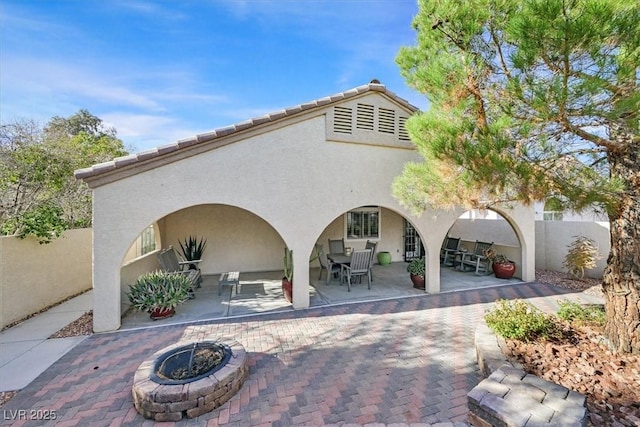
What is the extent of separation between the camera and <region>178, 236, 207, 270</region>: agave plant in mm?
11586

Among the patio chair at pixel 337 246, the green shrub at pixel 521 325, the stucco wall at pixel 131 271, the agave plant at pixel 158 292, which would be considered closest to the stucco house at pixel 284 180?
the stucco wall at pixel 131 271

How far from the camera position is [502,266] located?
11.6 meters

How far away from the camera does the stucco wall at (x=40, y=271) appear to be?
7352 millimetres

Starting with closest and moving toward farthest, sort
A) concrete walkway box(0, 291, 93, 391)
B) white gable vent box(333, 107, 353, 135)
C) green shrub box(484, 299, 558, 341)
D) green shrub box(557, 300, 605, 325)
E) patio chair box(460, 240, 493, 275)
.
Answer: concrete walkway box(0, 291, 93, 391)
green shrub box(484, 299, 558, 341)
green shrub box(557, 300, 605, 325)
white gable vent box(333, 107, 353, 135)
patio chair box(460, 240, 493, 275)

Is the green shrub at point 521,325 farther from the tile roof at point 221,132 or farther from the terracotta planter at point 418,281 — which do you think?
the tile roof at point 221,132

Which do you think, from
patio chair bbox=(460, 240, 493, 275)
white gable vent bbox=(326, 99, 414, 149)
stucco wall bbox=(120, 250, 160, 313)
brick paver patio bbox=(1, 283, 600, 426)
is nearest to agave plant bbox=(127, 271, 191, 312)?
brick paver patio bbox=(1, 283, 600, 426)

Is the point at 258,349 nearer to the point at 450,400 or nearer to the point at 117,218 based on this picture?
the point at 450,400

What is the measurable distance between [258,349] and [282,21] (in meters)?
10.7

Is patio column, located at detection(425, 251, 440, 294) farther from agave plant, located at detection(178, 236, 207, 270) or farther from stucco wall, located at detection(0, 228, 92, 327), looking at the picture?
stucco wall, located at detection(0, 228, 92, 327)

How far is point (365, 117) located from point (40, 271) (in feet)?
36.2

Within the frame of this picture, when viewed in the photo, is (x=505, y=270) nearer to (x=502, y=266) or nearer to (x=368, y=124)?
(x=502, y=266)

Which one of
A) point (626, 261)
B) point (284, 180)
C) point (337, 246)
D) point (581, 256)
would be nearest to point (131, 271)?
point (284, 180)

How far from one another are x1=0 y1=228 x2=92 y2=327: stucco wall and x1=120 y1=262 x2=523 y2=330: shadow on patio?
8.91ft

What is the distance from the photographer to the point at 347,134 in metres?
9.07
